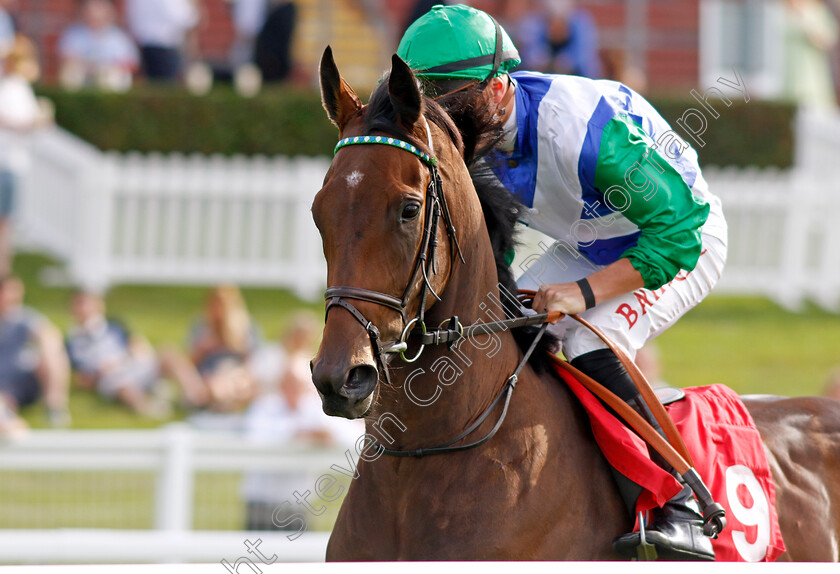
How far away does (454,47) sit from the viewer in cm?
303

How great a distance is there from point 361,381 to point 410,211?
43cm

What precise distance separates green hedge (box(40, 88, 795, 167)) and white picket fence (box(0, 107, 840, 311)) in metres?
0.73

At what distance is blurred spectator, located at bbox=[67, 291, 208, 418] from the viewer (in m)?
8.67

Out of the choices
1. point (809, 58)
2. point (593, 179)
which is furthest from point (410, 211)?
point (809, 58)

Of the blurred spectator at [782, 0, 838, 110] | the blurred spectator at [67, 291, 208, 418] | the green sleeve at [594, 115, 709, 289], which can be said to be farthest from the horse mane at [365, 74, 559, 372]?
the blurred spectator at [782, 0, 838, 110]

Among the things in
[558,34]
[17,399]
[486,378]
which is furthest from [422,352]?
[558,34]

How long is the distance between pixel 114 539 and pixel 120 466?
1373 millimetres

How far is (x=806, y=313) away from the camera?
11.1 m

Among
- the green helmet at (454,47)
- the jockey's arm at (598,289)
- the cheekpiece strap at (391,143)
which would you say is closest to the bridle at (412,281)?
the cheekpiece strap at (391,143)

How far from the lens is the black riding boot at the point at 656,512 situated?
2.98m

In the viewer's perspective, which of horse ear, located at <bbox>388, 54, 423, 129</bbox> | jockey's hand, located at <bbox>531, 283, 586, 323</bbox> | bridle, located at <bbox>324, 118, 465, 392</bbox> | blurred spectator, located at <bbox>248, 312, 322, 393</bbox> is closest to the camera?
bridle, located at <bbox>324, 118, 465, 392</bbox>

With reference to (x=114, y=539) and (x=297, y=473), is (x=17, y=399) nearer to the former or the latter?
(x=297, y=473)

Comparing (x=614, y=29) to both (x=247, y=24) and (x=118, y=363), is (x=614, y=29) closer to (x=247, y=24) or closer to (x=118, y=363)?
(x=247, y=24)

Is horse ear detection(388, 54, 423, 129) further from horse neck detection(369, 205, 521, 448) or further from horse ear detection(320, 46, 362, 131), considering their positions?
horse neck detection(369, 205, 521, 448)
